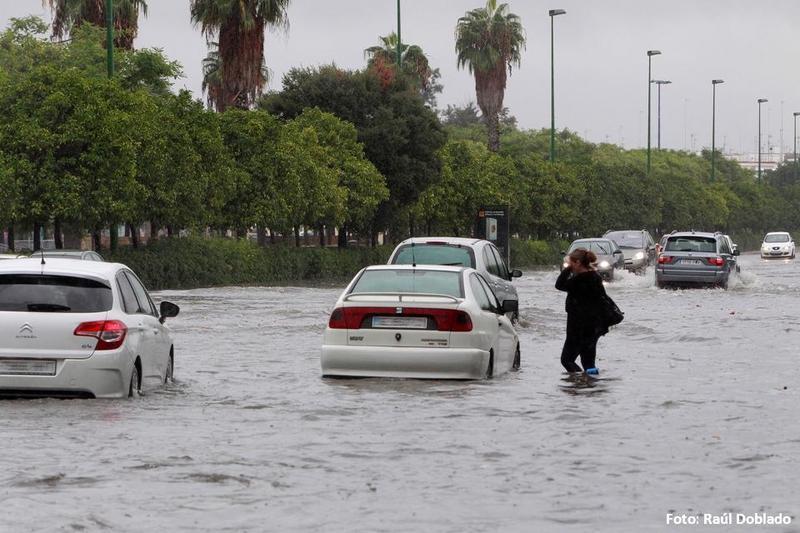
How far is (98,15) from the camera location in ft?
201

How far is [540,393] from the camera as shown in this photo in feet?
54.6

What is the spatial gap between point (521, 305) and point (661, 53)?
86125 mm

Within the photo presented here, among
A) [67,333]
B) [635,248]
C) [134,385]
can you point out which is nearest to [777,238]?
[635,248]

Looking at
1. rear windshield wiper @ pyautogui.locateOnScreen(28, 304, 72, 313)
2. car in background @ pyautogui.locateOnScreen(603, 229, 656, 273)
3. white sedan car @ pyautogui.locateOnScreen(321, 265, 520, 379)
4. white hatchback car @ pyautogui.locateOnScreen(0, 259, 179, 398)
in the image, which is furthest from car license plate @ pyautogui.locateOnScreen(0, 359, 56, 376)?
car in background @ pyautogui.locateOnScreen(603, 229, 656, 273)

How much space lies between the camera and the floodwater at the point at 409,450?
927cm

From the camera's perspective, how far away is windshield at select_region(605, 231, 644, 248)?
58.4 meters

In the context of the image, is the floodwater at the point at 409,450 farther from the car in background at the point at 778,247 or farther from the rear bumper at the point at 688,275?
the car in background at the point at 778,247

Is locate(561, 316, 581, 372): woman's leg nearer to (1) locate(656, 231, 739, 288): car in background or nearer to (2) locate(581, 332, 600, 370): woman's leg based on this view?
(2) locate(581, 332, 600, 370): woman's leg

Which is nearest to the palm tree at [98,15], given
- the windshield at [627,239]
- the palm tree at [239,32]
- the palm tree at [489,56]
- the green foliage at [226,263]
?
the palm tree at [239,32]

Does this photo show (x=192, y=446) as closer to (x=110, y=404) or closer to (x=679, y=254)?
(x=110, y=404)

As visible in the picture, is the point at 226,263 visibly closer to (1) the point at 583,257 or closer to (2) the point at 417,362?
(1) the point at 583,257

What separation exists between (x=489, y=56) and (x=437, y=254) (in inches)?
2583

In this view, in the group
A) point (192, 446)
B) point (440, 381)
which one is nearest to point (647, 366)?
point (440, 381)

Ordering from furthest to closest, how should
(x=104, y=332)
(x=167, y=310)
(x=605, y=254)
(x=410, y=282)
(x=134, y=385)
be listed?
(x=605, y=254)
(x=410, y=282)
(x=167, y=310)
(x=134, y=385)
(x=104, y=332)
